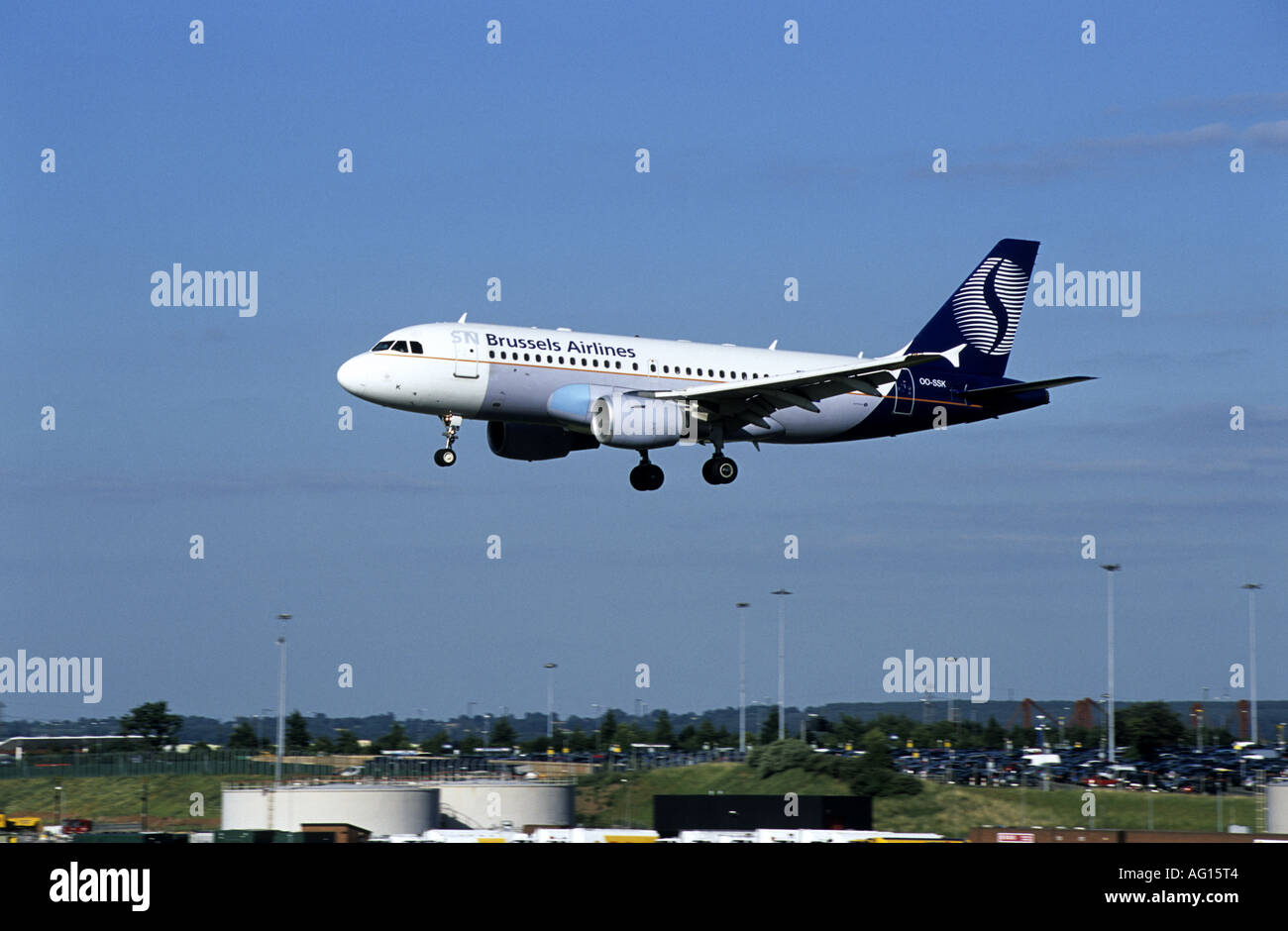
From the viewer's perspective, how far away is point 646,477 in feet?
187

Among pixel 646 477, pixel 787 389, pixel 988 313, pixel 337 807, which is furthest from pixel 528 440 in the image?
pixel 988 313

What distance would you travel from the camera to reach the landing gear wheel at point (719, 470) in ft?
191

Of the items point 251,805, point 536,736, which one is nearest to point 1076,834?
point 251,805

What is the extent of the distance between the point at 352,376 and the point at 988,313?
96.0 ft

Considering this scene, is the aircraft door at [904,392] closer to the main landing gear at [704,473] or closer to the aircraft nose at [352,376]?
the main landing gear at [704,473]

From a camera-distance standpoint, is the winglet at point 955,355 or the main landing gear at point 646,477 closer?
the main landing gear at point 646,477

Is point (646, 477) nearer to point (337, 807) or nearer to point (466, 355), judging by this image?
point (466, 355)

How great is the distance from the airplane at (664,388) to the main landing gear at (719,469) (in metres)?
0.05

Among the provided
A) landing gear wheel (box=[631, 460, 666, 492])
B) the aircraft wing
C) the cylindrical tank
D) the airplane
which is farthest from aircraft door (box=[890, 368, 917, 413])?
the cylindrical tank

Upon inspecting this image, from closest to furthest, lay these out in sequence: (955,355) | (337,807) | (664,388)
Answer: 1. (664,388)
2. (337,807)
3. (955,355)

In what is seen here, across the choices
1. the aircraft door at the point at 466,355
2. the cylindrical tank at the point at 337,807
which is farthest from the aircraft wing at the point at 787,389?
the cylindrical tank at the point at 337,807

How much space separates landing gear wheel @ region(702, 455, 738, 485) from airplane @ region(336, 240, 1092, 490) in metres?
0.05

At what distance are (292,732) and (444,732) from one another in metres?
16.8

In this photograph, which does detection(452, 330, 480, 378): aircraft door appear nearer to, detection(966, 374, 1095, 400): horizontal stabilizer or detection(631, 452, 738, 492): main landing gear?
detection(631, 452, 738, 492): main landing gear
